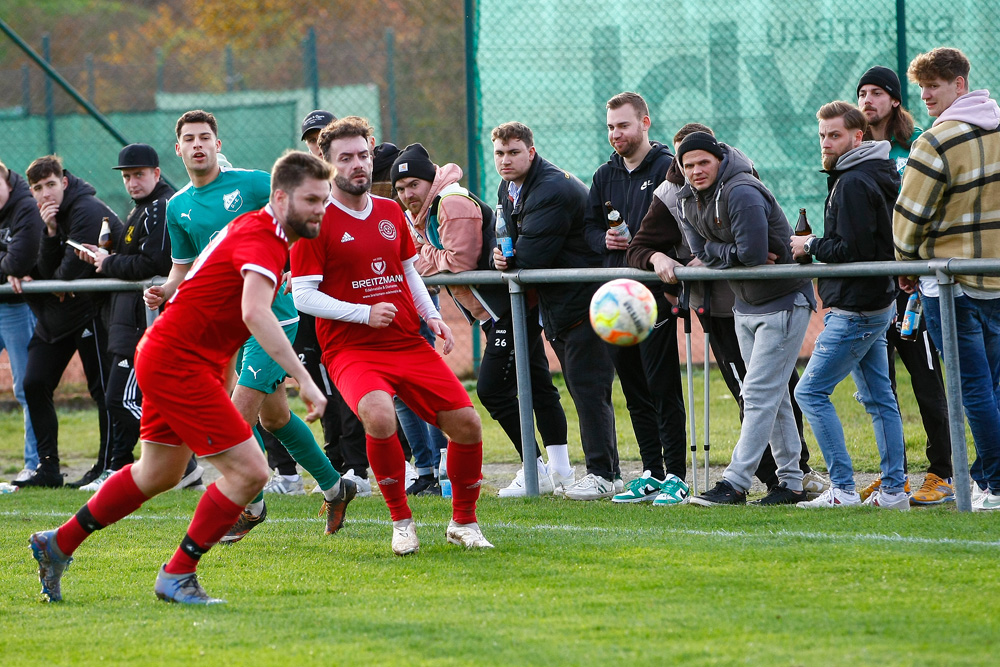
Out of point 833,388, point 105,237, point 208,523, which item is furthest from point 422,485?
point 208,523

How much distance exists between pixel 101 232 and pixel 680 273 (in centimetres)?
454

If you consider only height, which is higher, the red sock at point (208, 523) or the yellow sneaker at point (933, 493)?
the red sock at point (208, 523)

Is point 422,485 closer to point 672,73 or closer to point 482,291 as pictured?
point 482,291

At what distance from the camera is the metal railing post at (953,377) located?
6480mm

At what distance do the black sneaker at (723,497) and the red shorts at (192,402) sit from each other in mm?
2994

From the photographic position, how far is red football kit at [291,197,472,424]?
244 inches

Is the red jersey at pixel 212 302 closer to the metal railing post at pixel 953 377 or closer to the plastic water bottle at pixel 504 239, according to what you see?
the plastic water bottle at pixel 504 239

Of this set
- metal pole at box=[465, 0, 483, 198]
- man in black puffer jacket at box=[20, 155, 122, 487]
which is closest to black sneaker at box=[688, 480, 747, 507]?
man in black puffer jacket at box=[20, 155, 122, 487]

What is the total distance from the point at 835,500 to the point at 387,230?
2.99 metres

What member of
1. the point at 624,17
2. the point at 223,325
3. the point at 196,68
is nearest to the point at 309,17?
the point at 196,68

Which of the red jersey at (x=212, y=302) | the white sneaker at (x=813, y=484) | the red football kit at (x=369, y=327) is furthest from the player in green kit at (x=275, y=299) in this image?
the white sneaker at (x=813, y=484)

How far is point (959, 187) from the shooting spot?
6.58 m

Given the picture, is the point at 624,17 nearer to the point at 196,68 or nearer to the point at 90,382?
the point at 90,382

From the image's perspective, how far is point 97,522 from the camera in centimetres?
548
